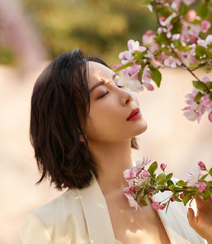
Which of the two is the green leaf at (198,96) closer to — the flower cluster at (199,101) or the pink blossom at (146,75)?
the flower cluster at (199,101)

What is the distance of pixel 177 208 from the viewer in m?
1.04

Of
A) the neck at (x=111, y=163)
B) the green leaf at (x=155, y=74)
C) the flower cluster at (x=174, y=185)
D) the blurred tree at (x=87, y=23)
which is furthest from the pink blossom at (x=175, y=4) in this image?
the blurred tree at (x=87, y=23)

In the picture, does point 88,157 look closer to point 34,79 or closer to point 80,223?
point 80,223

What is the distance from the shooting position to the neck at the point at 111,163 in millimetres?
997

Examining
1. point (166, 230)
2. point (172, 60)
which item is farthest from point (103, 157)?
point (172, 60)

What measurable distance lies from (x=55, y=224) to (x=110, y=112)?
44 cm

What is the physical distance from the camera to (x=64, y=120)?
3.18 feet

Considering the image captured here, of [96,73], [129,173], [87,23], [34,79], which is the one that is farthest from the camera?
[87,23]

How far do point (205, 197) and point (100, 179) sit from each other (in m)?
0.47

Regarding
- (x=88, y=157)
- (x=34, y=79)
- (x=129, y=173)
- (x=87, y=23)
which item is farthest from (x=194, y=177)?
(x=87, y=23)

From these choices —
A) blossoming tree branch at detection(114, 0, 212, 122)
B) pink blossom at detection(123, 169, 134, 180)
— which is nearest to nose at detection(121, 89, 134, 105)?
pink blossom at detection(123, 169, 134, 180)

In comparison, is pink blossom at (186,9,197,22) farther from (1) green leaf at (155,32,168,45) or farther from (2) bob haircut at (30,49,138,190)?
(2) bob haircut at (30,49,138,190)

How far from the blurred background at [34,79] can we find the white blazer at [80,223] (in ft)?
4.10

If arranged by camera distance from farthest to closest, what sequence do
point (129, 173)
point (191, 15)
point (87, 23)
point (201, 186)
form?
1. point (87, 23)
2. point (129, 173)
3. point (201, 186)
4. point (191, 15)
